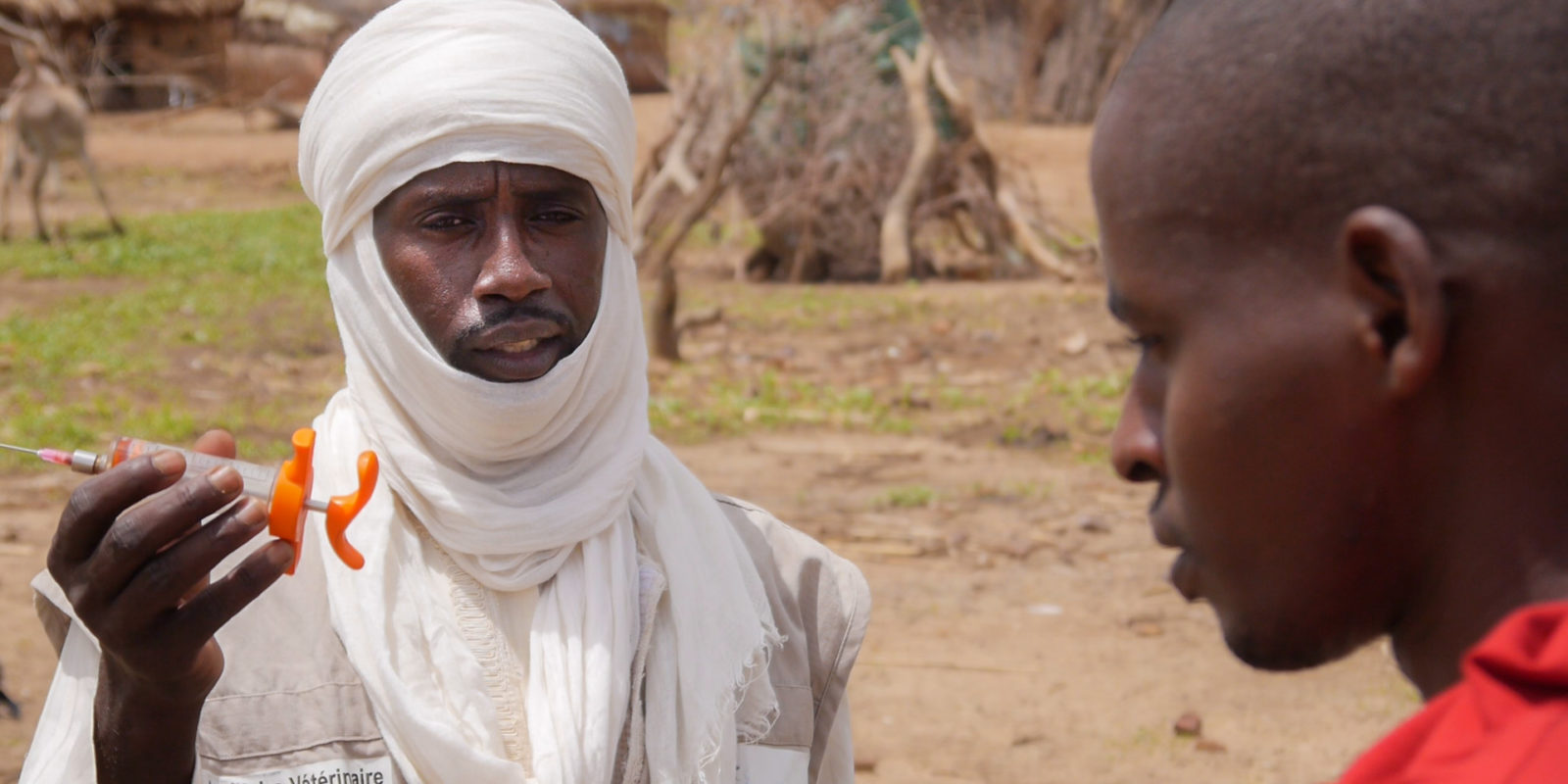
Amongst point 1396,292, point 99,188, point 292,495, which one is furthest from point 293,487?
point 99,188

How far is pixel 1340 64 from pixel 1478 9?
0.09 m

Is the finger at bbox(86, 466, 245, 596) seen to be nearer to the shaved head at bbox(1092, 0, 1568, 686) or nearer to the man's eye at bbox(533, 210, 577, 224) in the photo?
the man's eye at bbox(533, 210, 577, 224)

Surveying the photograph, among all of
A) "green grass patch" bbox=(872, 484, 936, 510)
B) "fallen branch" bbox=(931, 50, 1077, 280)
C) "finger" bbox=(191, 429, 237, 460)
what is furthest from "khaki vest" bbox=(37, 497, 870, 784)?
"fallen branch" bbox=(931, 50, 1077, 280)

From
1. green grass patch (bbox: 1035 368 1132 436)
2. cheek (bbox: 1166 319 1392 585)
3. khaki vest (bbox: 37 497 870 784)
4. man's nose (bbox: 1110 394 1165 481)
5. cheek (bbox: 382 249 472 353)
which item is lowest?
green grass patch (bbox: 1035 368 1132 436)

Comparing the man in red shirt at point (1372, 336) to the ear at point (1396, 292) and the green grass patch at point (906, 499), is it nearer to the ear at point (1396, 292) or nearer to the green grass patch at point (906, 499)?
the ear at point (1396, 292)

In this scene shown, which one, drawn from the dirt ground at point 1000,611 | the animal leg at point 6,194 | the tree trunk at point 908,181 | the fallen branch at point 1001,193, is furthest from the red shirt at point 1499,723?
the animal leg at point 6,194

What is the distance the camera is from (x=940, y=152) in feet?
43.3

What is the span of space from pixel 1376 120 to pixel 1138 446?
308mm

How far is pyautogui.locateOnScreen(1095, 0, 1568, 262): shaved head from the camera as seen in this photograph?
1008mm

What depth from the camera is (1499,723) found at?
3.01 feet

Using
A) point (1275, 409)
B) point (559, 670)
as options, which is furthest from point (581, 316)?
point (1275, 409)

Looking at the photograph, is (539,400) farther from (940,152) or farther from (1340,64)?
(940,152)

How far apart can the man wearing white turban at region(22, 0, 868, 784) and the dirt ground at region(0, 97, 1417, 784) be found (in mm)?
2370

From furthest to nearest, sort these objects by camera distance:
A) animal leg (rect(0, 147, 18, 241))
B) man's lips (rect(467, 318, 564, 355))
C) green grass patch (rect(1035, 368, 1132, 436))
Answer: animal leg (rect(0, 147, 18, 241)) → green grass patch (rect(1035, 368, 1132, 436)) → man's lips (rect(467, 318, 564, 355))
